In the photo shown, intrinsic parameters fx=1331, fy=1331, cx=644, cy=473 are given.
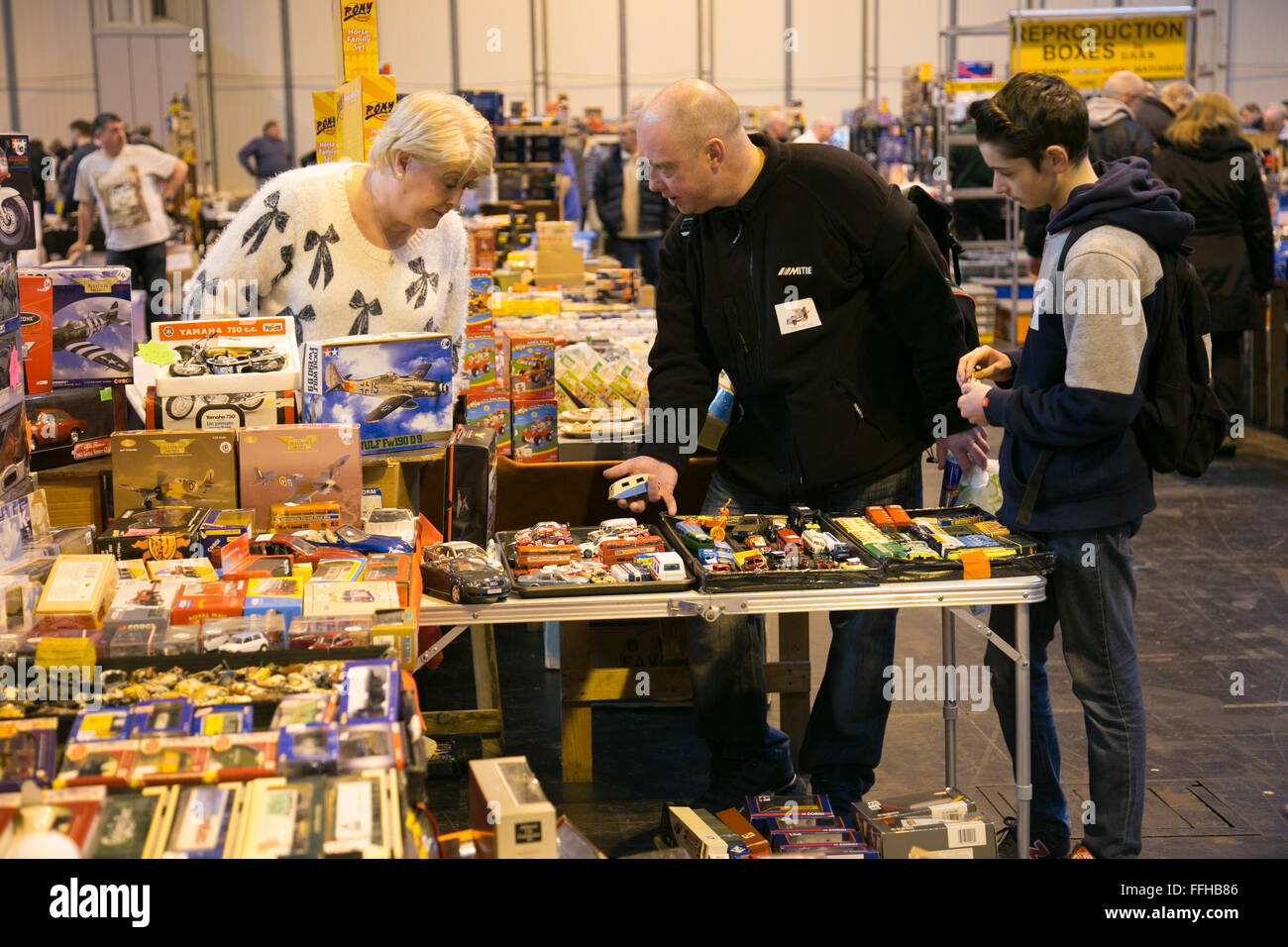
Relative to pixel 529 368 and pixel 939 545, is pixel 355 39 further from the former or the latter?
pixel 939 545

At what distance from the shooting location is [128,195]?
1031 cm

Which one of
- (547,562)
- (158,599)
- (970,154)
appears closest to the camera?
(158,599)

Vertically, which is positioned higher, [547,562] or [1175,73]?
[1175,73]

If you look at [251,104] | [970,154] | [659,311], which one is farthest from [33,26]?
[659,311]

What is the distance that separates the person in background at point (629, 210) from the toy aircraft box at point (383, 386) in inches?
360

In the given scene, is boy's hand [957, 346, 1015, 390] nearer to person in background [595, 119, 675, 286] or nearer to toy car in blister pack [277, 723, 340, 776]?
toy car in blister pack [277, 723, 340, 776]

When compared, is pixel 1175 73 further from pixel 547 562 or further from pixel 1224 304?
pixel 547 562

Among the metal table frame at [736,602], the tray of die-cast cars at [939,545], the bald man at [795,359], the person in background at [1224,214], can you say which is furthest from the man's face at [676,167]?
the person in background at [1224,214]

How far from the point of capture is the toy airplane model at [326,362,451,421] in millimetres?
2949

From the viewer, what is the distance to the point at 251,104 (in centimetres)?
2180

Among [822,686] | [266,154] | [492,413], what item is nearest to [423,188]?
[492,413]
